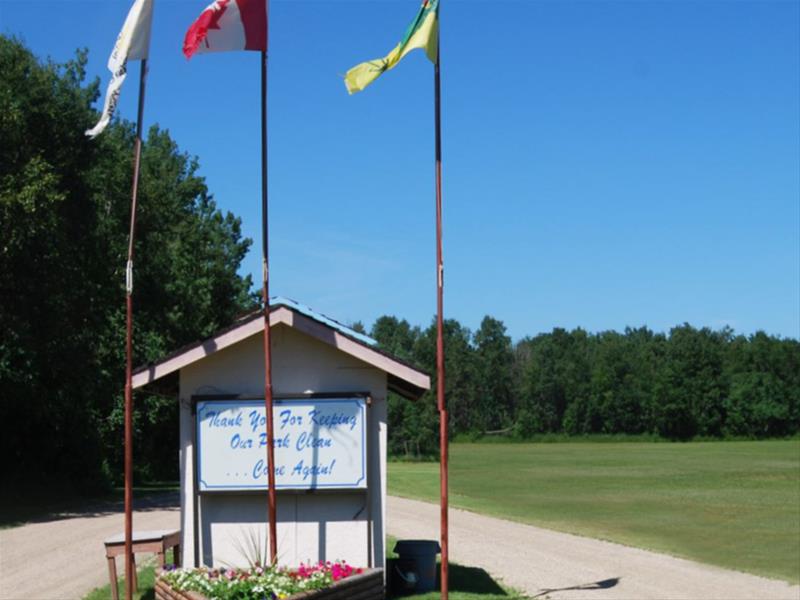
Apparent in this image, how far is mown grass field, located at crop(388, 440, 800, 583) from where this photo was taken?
22.5 meters

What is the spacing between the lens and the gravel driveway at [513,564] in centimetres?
1467

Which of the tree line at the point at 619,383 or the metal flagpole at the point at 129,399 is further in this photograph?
the tree line at the point at 619,383

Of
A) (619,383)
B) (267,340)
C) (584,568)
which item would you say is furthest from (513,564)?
(619,383)

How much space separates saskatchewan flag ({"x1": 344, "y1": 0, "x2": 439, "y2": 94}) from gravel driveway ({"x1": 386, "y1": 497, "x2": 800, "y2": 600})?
23.8 ft

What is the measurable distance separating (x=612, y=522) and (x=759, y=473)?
30.6 m

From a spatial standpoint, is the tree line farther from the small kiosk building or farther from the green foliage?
the small kiosk building

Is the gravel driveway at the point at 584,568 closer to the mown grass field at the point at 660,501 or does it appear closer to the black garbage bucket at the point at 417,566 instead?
the mown grass field at the point at 660,501

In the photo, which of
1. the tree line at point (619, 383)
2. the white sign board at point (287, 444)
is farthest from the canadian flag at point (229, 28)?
the tree line at point (619, 383)

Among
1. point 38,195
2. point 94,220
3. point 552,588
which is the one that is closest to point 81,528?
Result: point 38,195

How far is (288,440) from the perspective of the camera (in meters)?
12.5

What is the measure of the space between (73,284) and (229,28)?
21.1m

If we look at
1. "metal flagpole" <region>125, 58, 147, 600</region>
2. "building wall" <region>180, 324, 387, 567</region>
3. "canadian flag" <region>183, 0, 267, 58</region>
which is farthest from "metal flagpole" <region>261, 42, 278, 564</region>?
"metal flagpole" <region>125, 58, 147, 600</region>

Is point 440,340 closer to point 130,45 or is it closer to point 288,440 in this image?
point 288,440

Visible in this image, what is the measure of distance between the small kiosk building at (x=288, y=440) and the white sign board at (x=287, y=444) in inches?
0.5
